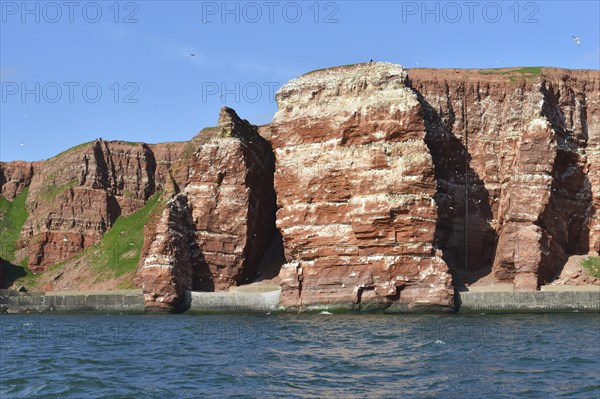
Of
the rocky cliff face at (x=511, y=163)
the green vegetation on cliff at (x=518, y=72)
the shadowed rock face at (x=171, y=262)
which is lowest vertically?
the shadowed rock face at (x=171, y=262)

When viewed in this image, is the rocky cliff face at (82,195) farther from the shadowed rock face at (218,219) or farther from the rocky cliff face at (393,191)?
the shadowed rock face at (218,219)

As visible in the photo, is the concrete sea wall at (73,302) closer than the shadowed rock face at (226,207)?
Yes

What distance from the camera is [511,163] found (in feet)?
233

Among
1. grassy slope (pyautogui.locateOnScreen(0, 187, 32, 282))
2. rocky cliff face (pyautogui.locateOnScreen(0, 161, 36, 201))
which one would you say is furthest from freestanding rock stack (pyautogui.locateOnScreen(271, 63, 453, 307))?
rocky cliff face (pyautogui.locateOnScreen(0, 161, 36, 201))

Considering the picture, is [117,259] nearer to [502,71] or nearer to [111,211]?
[111,211]

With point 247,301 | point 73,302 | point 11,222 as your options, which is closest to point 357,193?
point 247,301

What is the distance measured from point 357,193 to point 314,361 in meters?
33.3

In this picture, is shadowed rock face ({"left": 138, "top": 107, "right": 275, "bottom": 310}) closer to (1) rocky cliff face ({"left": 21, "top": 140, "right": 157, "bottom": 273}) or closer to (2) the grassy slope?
(2) the grassy slope

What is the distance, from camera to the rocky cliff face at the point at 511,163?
6550 cm

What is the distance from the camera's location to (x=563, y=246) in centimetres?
6806

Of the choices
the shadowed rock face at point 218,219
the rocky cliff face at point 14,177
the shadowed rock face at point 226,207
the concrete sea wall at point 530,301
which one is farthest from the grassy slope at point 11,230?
the concrete sea wall at point 530,301

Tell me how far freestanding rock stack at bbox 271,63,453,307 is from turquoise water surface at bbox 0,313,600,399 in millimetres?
11710

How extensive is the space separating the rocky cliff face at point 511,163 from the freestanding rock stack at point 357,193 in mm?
7043

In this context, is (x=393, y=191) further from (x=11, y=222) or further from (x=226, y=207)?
(x=11, y=222)
